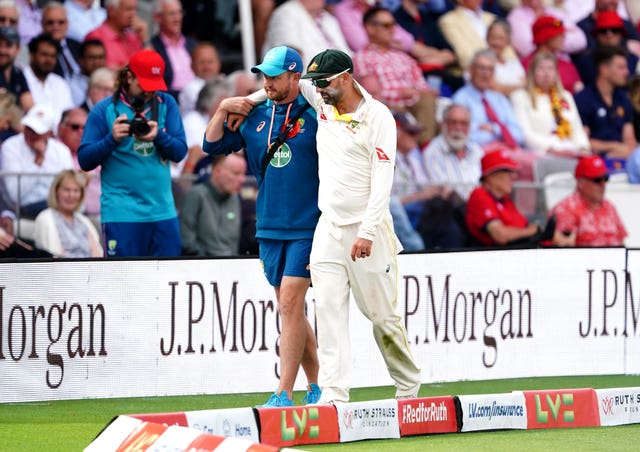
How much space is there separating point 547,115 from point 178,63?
184 inches

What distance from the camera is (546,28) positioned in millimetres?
17594

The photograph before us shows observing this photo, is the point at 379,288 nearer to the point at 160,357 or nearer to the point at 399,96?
the point at 160,357

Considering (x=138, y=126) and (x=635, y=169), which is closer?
(x=138, y=126)

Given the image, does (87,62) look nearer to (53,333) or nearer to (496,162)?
(496,162)

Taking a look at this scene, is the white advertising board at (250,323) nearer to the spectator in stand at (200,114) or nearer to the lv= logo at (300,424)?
the lv= logo at (300,424)

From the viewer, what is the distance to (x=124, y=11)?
48.3 feet

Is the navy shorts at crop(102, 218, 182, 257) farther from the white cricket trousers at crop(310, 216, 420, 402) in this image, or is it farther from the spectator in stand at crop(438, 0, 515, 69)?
the spectator in stand at crop(438, 0, 515, 69)

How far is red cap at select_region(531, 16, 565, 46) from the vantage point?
1752cm

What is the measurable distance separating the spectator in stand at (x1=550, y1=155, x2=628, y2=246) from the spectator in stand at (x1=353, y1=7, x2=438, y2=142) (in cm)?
229

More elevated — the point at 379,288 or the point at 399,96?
the point at 399,96

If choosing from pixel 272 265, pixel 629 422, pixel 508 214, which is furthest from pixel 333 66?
pixel 508 214

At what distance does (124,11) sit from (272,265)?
6.55m

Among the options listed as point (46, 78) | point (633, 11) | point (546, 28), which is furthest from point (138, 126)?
point (633, 11)

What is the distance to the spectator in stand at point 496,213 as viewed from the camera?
13781 mm
